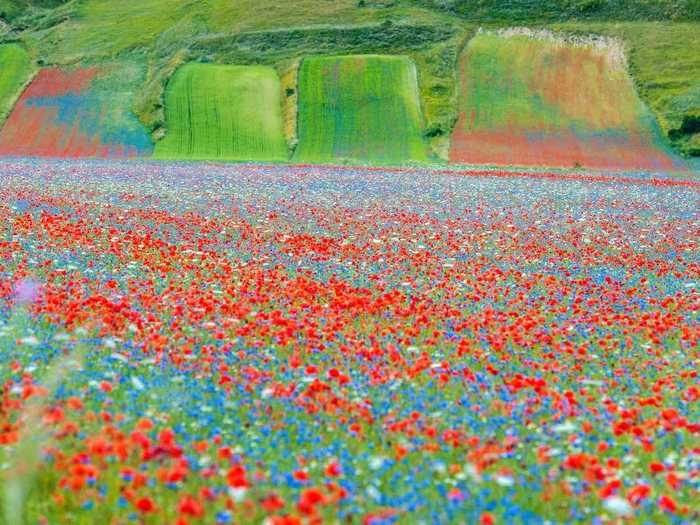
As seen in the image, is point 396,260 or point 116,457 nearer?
point 116,457

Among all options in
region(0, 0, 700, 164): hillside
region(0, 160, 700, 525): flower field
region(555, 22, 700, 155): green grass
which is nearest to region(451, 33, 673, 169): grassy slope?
region(555, 22, 700, 155): green grass

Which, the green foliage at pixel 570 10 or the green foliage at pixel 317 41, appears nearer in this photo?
the green foliage at pixel 317 41

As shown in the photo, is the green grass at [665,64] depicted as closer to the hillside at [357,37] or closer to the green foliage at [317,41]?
the hillside at [357,37]

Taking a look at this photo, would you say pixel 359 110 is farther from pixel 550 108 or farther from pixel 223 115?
pixel 550 108

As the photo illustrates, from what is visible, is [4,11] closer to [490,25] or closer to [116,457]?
[490,25]

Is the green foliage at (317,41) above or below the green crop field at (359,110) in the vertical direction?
above

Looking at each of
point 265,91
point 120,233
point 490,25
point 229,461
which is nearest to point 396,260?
point 120,233

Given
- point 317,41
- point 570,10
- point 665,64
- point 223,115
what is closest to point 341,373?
point 223,115

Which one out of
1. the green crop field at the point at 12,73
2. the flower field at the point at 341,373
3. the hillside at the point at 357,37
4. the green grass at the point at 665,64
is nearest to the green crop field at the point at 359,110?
the hillside at the point at 357,37
